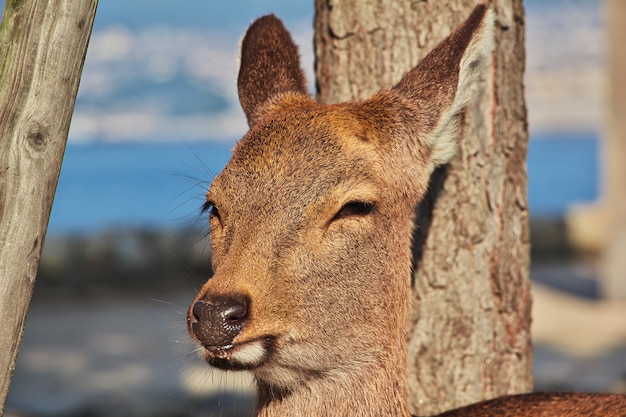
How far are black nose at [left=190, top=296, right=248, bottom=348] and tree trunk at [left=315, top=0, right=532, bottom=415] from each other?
1.69 metres

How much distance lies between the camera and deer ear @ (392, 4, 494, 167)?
380cm

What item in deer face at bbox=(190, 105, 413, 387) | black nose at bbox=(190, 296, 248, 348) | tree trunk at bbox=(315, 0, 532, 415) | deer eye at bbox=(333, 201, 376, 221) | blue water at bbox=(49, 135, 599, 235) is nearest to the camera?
black nose at bbox=(190, 296, 248, 348)

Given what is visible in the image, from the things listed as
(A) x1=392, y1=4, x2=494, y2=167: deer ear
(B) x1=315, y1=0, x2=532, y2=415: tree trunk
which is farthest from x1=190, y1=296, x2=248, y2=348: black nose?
(B) x1=315, y1=0, x2=532, y2=415: tree trunk

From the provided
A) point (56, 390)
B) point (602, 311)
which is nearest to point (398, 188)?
point (56, 390)

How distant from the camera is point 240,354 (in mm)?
3266

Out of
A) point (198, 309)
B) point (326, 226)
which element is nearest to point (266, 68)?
point (326, 226)

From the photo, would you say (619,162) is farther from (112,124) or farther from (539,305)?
(112,124)

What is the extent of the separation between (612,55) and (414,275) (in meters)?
6.31

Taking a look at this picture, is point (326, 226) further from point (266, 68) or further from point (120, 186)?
point (120, 186)

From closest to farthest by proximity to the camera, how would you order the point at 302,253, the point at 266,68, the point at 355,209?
1. the point at 302,253
2. the point at 355,209
3. the point at 266,68

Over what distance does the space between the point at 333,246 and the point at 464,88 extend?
88 cm

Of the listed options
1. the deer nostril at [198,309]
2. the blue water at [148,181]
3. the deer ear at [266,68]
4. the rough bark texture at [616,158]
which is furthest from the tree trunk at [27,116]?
the blue water at [148,181]

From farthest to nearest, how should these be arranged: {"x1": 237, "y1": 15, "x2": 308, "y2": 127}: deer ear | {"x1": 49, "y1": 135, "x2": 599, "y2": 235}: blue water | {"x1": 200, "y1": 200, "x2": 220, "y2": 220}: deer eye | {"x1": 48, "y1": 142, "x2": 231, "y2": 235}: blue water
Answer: {"x1": 49, "y1": 135, "x2": 599, "y2": 235}: blue water → {"x1": 48, "y1": 142, "x2": 231, "y2": 235}: blue water → {"x1": 237, "y1": 15, "x2": 308, "y2": 127}: deer ear → {"x1": 200, "y1": 200, "x2": 220, "y2": 220}: deer eye

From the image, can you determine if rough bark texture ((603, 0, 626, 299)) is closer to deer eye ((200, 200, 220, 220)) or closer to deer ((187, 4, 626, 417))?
deer ((187, 4, 626, 417))
